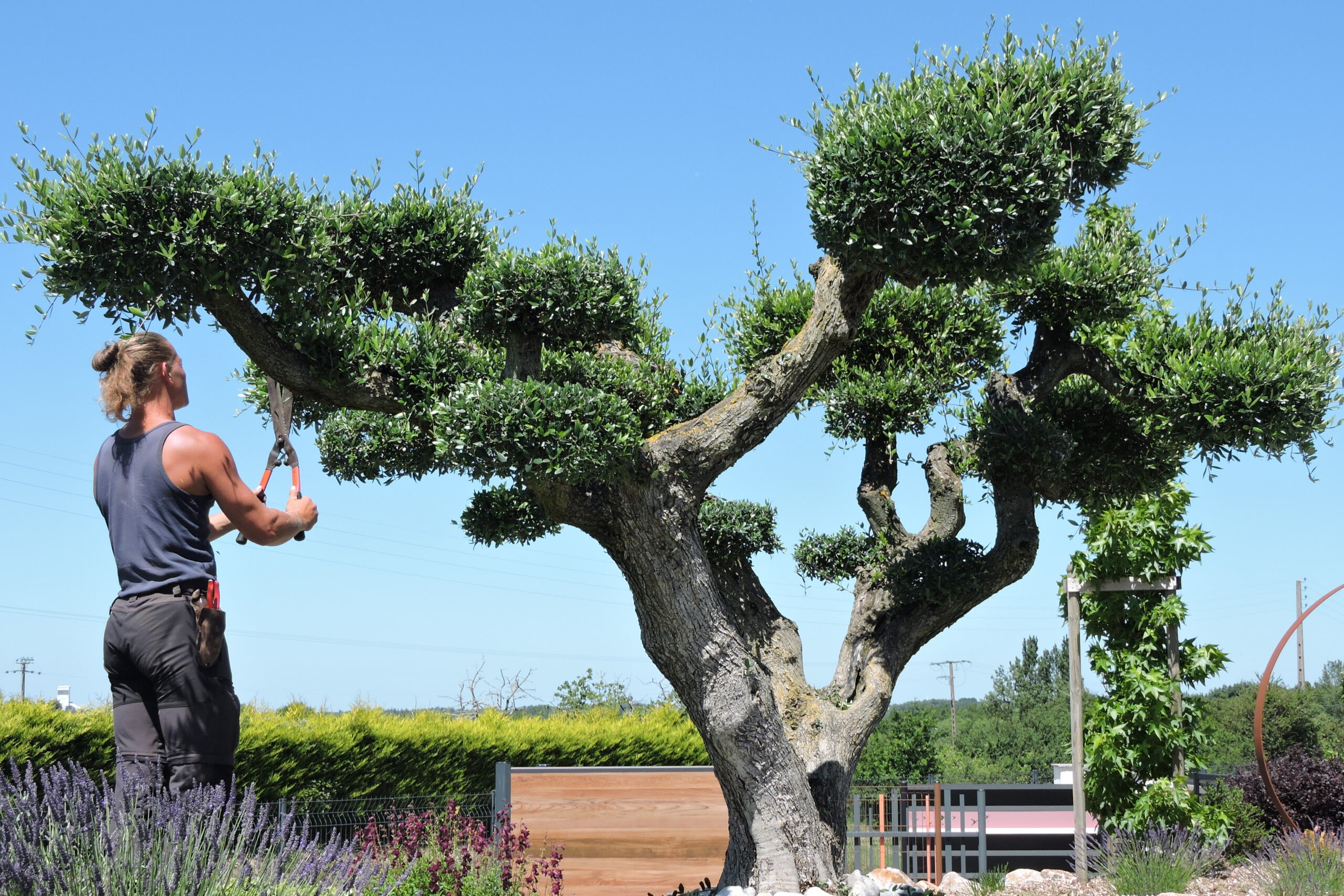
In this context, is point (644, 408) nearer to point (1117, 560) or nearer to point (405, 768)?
point (405, 768)

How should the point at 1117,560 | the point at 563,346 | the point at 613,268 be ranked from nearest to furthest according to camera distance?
the point at 613,268
the point at 563,346
the point at 1117,560

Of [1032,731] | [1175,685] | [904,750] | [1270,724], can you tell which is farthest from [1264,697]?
[1032,731]

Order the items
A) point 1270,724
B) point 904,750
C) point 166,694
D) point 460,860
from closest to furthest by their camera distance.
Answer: point 166,694 < point 460,860 < point 904,750 < point 1270,724

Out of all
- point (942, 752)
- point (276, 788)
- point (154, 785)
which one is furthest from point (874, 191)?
point (942, 752)

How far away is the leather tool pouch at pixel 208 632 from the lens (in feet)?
10.6

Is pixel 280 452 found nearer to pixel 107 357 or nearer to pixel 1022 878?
pixel 107 357

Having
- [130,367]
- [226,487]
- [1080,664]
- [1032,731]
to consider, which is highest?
[130,367]

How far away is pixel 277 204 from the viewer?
5527mm

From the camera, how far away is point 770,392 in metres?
6.55

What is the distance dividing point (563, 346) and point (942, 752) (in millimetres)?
25144

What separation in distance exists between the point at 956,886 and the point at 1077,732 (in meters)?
2.00

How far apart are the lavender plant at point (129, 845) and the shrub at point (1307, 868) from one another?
25.9 feet

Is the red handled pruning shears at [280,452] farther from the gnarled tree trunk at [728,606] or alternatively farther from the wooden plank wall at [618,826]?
the wooden plank wall at [618,826]

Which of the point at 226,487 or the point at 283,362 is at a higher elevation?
the point at 283,362
